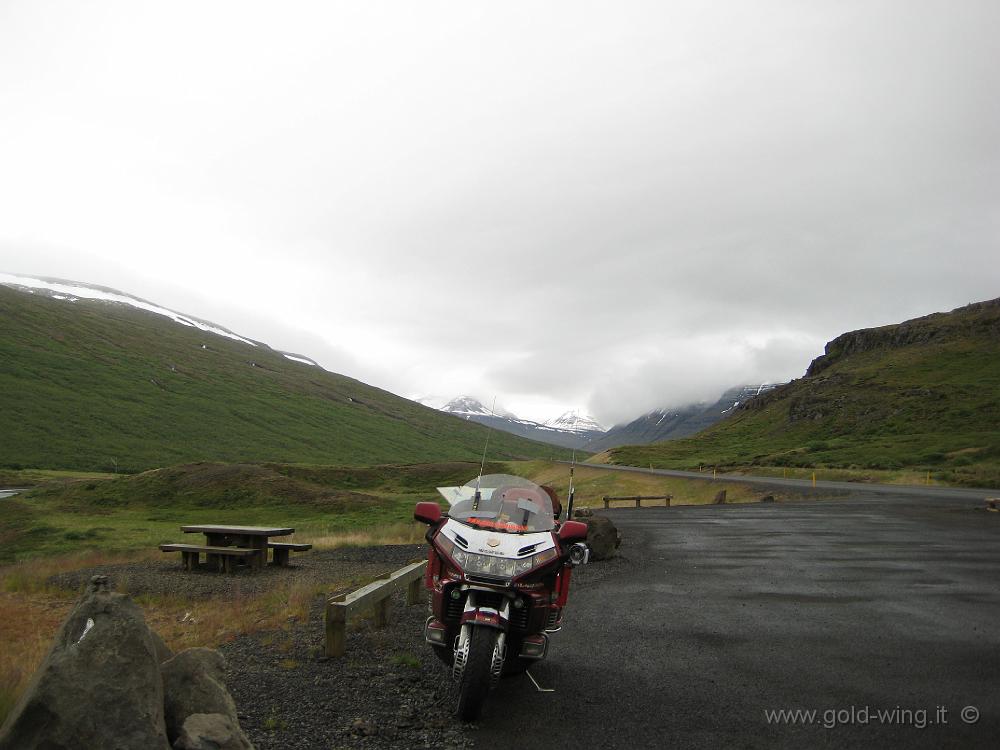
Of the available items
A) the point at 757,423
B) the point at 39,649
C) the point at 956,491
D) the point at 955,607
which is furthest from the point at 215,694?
the point at 757,423

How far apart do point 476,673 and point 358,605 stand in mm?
2754

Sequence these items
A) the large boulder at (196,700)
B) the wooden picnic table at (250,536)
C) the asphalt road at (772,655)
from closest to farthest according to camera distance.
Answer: the large boulder at (196,700)
the asphalt road at (772,655)
the wooden picnic table at (250,536)

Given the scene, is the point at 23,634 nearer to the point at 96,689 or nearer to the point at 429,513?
the point at 429,513

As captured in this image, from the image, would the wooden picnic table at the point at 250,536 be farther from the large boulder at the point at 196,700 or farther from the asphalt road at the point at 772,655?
the large boulder at the point at 196,700

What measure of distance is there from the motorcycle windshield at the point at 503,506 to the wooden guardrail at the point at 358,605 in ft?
5.85

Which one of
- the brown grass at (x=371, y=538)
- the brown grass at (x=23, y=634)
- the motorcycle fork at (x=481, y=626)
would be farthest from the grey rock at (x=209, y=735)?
the brown grass at (x=371, y=538)

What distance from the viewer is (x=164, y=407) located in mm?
114125

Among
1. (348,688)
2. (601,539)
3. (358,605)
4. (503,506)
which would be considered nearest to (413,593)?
(358,605)

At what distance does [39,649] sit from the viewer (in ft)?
26.7

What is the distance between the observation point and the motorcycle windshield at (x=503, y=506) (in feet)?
21.3

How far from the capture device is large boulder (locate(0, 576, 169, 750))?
12.5 ft

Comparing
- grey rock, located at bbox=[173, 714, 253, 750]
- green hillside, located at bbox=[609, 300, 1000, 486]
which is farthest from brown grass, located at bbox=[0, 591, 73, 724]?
green hillside, located at bbox=[609, 300, 1000, 486]

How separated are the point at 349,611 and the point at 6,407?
352 ft

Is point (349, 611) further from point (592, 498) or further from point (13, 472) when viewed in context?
point (13, 472)
